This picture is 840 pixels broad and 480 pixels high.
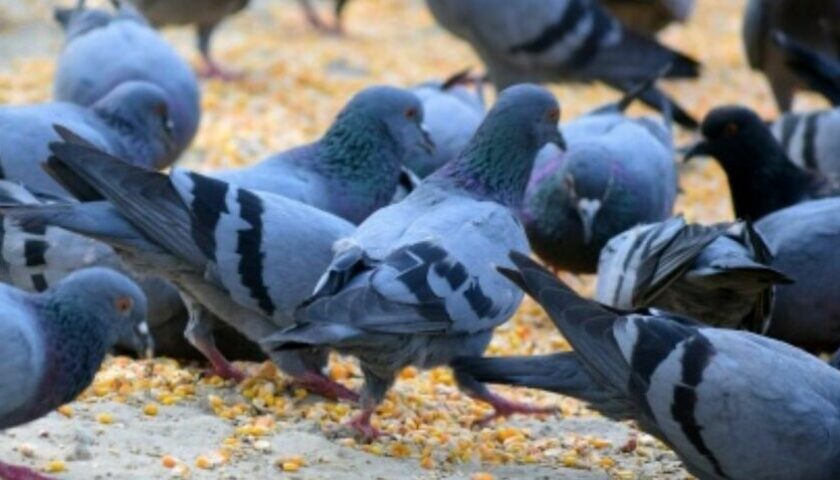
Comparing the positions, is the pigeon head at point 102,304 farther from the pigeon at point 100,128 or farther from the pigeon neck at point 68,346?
the pigeon at point 100,128

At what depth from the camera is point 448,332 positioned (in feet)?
18.7

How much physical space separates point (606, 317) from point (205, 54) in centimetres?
716

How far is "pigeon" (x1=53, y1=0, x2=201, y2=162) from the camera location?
9.09 m

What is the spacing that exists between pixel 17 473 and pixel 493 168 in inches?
87.7

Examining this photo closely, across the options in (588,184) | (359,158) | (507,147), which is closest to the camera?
(507,147)

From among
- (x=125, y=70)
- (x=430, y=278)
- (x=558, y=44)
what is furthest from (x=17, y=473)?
(x=558, y=44)

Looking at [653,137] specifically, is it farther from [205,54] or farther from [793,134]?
[205,54]

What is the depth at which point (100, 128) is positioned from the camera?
8.21 meters

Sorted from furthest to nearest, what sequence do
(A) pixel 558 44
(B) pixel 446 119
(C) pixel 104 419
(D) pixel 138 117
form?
(A) pixel 558 44
(B) pixel 446 119
(D) pixel 138 117
(C) pixel 104 419

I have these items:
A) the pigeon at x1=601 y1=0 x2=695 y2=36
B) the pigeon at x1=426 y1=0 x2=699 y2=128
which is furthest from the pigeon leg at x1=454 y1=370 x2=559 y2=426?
the pigeon at x1=601 y1=0 x2=695 y2=36

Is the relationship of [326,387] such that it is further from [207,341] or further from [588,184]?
[588,184]

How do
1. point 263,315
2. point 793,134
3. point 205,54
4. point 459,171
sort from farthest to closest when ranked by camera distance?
point 205,54
point 793,134
point 459,171
point 263,315

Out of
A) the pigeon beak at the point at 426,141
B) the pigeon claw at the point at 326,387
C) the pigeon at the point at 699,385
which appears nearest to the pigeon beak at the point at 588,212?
the pigeon beak at the point at 426,141

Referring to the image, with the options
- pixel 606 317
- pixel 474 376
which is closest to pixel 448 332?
pixel 474 376
